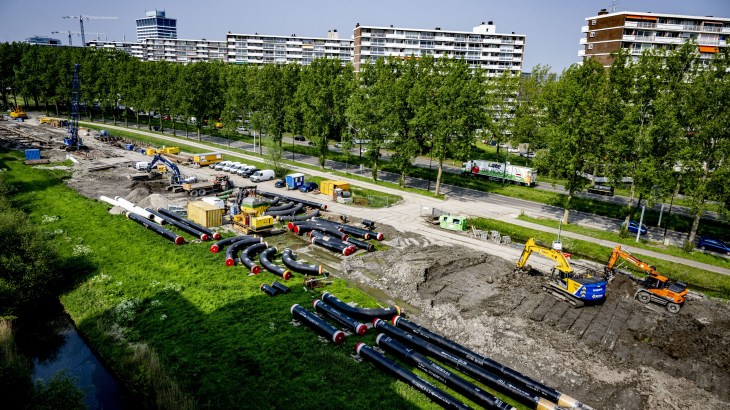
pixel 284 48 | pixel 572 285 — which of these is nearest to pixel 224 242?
→ pixel 572 285

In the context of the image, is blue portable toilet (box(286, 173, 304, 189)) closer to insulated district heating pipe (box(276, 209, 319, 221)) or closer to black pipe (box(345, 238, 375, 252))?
insulated district heating pipe (box(276, 209, 319, 221))

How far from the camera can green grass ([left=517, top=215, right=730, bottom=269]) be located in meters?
37.4

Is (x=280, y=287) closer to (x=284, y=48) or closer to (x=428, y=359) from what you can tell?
(x=428, y=359)

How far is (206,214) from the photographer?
39.9 metres

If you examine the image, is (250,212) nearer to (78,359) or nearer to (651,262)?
(78,359)

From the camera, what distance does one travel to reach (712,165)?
38781 mm

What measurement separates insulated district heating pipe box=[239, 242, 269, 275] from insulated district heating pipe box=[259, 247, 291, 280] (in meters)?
0.73

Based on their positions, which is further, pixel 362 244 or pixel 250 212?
pixel 250 212

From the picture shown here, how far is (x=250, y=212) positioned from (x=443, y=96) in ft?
100

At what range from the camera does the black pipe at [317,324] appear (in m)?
22.6

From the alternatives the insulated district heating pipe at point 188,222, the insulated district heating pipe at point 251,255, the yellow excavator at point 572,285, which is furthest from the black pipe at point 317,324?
the yellow excavator at point 572,285

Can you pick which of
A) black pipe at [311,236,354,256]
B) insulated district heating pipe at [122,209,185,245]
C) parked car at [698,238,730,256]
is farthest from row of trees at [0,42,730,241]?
insulated district heating pipe at [122,209,185,245]

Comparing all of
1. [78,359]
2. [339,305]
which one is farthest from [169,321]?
[339,305]

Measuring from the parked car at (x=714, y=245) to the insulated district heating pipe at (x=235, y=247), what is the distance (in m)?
46.2
